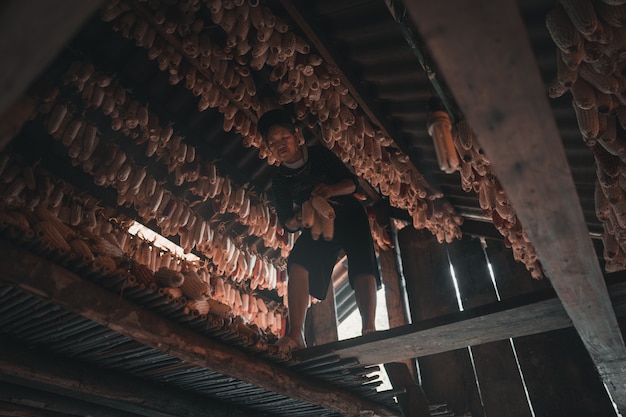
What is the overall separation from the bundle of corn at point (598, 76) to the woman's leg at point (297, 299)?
7.85ft

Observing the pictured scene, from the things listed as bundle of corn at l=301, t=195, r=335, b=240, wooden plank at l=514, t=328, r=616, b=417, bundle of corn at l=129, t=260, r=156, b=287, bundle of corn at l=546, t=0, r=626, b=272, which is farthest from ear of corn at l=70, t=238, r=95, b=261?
wooden plank at l=514, t=328, r=616, b=417

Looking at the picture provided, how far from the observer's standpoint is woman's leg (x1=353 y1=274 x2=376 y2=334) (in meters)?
3.87

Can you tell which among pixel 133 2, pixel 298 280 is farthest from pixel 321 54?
pixel 298 280

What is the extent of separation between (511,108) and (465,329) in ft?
7.75

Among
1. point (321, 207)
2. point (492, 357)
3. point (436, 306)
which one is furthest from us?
point (436, 306)

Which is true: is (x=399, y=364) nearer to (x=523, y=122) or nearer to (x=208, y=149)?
(x=208, y=149)

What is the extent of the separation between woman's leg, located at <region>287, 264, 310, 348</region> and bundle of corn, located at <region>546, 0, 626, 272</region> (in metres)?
2.39

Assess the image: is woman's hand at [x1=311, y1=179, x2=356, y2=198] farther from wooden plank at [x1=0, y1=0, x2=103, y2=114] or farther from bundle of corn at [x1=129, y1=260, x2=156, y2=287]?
wooden plank at [x1=0, y1=0, x2=103, y2=114]

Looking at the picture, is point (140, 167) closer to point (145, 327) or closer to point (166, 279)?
point (166, 279)

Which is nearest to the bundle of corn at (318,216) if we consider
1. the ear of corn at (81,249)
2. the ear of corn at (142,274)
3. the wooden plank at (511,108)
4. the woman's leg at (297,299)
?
the woman's leg at (297,299)

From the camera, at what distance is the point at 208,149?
5074mm

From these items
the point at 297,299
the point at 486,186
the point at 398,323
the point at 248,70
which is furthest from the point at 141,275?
the point at 398,323

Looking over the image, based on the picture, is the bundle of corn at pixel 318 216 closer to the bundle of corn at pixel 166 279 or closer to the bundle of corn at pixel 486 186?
the bundle of corn at pixel 486 186

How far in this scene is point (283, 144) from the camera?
4.19 metres
